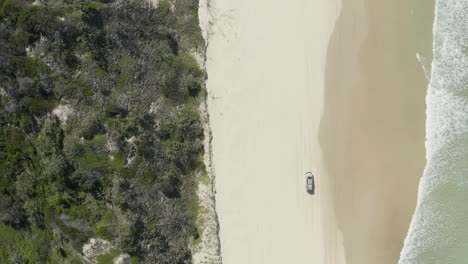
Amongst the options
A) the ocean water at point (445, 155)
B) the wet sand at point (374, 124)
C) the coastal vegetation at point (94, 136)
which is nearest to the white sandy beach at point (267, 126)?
the wet sand at point (374, 124)

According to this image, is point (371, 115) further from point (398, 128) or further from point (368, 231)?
point (368, 231)

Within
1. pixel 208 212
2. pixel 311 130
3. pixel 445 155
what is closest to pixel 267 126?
pixel 311 130

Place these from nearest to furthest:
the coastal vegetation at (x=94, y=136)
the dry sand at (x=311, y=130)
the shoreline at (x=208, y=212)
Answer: the coastal vegetation at (x=94, y=136)
the shoreline at (x=208, y=212)
the dry sand at (x=311, y=130)

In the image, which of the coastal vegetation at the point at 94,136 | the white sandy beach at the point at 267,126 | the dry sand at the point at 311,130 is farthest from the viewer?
the dry sand at the point at 311,130

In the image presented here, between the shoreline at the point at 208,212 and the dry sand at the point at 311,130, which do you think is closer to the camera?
the shoreline at the point at 208,212

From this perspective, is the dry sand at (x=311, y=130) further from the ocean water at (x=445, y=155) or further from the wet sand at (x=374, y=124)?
the ocean water at (x=445, y=155)

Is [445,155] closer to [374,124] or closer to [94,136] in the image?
[374,124]

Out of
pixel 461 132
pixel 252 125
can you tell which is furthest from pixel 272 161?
pixel 461 132

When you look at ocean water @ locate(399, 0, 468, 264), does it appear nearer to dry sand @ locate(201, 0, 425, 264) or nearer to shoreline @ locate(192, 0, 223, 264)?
dry sand @ locate(201, 0, 425, 264)
